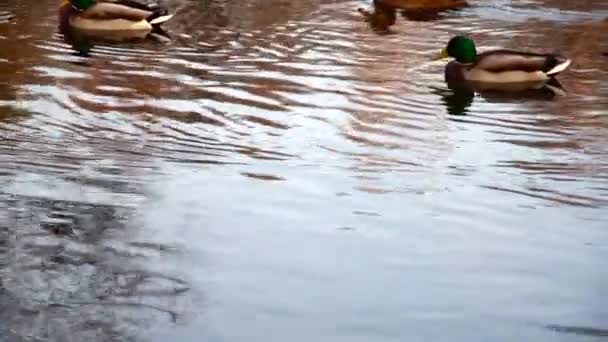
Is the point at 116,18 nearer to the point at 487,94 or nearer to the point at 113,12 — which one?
the point at 113,12

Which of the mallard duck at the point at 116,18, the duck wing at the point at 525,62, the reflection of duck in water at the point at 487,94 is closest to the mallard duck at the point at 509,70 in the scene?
the duck wing at the point at 525,62

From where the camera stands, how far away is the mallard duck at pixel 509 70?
40.7ft

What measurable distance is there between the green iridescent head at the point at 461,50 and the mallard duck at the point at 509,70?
0.12 metres

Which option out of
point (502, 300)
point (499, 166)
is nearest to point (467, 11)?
point (499, 166)

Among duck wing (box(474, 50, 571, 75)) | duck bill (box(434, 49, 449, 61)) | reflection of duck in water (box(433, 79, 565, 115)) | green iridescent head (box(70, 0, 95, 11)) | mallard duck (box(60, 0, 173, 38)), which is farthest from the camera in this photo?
green iridescent head (box(70, 0, 95, 11))

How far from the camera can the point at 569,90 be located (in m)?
12.1

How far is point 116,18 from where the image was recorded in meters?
15.7

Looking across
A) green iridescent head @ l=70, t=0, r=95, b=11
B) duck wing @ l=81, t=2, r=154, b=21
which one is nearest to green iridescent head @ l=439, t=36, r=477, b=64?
duck wing @ l=81, t=2, r=154, b=21

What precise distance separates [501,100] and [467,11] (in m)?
5.73

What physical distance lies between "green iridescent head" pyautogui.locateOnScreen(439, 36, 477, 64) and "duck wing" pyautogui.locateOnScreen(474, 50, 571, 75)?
0.34 m

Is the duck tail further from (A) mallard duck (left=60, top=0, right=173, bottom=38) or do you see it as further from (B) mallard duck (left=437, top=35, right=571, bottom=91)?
(A) mallard duck (left=60, top=0, right=173, bottom=38)

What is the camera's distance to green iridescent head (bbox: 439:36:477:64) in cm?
1288

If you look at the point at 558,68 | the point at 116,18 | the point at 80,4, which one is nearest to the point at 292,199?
the point at 558,68

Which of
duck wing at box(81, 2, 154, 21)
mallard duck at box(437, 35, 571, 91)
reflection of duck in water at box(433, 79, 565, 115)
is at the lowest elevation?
reflection of duck in water at box(433, 79, 565, 115)
